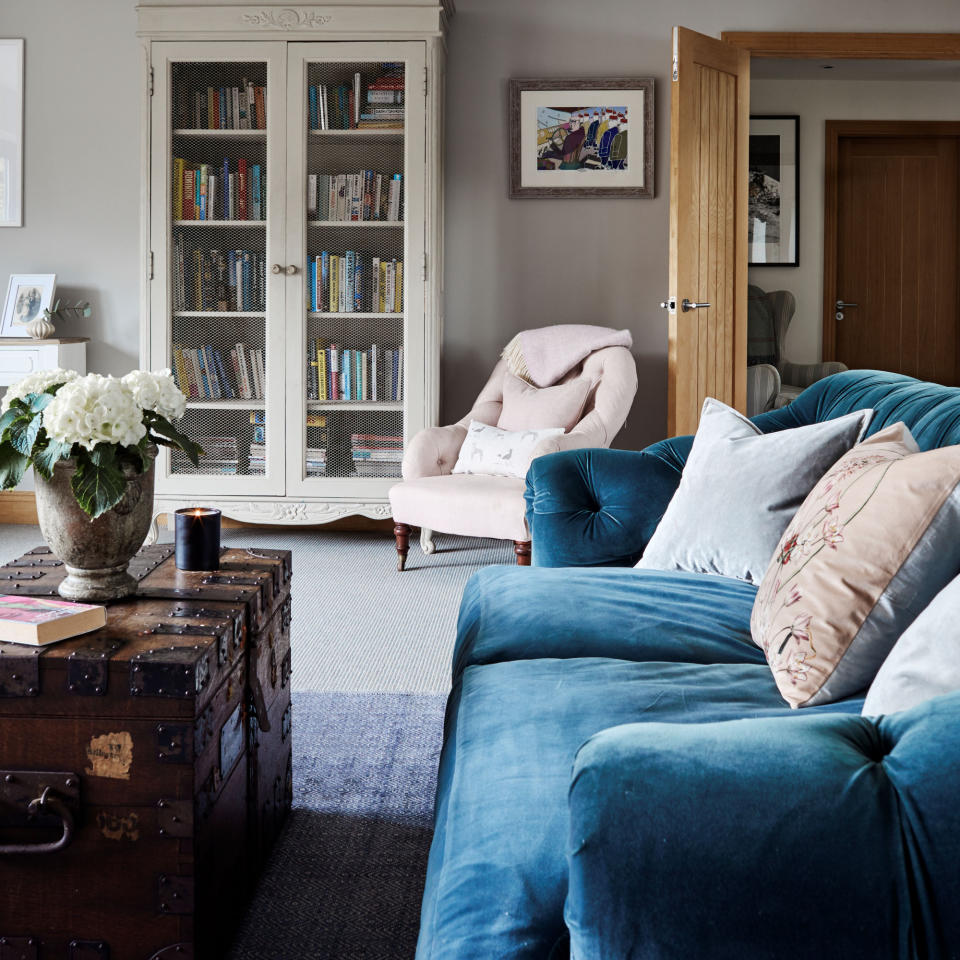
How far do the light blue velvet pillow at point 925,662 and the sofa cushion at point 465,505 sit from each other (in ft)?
7.67

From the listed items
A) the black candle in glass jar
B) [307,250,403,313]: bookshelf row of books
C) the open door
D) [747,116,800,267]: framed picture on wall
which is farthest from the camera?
[747,116,800,267]: framed picture on wall

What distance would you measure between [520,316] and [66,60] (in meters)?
2.28

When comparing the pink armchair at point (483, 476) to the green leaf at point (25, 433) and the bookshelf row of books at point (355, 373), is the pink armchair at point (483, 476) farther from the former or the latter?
the green leaf at point (25, 433)

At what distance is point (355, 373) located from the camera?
4.14 meters

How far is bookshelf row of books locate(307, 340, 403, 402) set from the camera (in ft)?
13.6

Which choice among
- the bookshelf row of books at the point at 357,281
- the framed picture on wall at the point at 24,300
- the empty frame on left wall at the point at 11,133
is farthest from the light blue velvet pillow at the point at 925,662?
the empty frame on left wall at the point at 11,133

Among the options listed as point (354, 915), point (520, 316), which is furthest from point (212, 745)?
point (520, 316)

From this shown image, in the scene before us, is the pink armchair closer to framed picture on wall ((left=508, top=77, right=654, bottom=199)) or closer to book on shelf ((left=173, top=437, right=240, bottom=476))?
book on shelf ((left=173, top=437, right=240, bottom=476))

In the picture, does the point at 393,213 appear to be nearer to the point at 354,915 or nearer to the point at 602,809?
the point at 354,915

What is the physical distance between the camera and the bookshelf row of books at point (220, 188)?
13.4ft

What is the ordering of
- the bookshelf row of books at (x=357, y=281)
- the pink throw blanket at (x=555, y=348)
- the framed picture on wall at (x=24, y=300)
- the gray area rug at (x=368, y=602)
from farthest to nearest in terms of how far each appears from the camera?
the framed picture on wall at (x=24, y=300) < the bookshelf row of books at (x=357, y=281) < the pink throw blanket at (x=555, y=348) < the gray area rug at (x=368, y=602)

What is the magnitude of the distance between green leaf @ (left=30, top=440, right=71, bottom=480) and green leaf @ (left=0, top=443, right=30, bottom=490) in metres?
0.02

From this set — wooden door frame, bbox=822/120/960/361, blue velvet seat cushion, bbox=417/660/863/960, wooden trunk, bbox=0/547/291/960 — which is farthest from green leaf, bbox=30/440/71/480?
wooden door frame, bbox=822/120/960/361

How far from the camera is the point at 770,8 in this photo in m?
4.30
